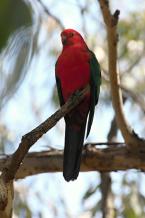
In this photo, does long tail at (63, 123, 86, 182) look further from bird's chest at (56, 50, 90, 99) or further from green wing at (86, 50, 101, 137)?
bird's chest at (56, 50, 90, 99)

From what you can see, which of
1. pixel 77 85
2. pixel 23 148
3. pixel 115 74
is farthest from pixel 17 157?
pixel 115 74

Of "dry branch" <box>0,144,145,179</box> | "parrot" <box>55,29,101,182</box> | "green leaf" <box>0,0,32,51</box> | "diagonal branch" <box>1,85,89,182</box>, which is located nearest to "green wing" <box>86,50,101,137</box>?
"parrot" <box>55,29,101,182</box>

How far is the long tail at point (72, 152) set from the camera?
A: 8.44 ft

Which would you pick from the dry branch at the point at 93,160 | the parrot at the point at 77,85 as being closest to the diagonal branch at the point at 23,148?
the parrot at the point at 77,85

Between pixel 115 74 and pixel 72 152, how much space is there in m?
0.50

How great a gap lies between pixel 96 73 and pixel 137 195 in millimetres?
1871

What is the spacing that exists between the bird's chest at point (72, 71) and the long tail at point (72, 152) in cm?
20

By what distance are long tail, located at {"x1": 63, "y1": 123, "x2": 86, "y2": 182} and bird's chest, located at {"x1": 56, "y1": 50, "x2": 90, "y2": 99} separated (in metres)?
0.20

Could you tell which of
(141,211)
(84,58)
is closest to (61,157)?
(84,58)

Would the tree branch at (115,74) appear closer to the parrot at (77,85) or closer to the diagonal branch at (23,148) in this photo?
the parrot at (77,85)

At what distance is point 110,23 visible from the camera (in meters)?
2.68

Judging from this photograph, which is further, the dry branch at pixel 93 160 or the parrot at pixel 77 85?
the dry branch at pixel 93 160

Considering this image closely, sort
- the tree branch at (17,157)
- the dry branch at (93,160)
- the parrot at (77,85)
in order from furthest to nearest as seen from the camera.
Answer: the dry branch at (93,160), the parrot at (77,85), the tree branch at (17,157)

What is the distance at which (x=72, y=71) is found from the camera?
283cm
